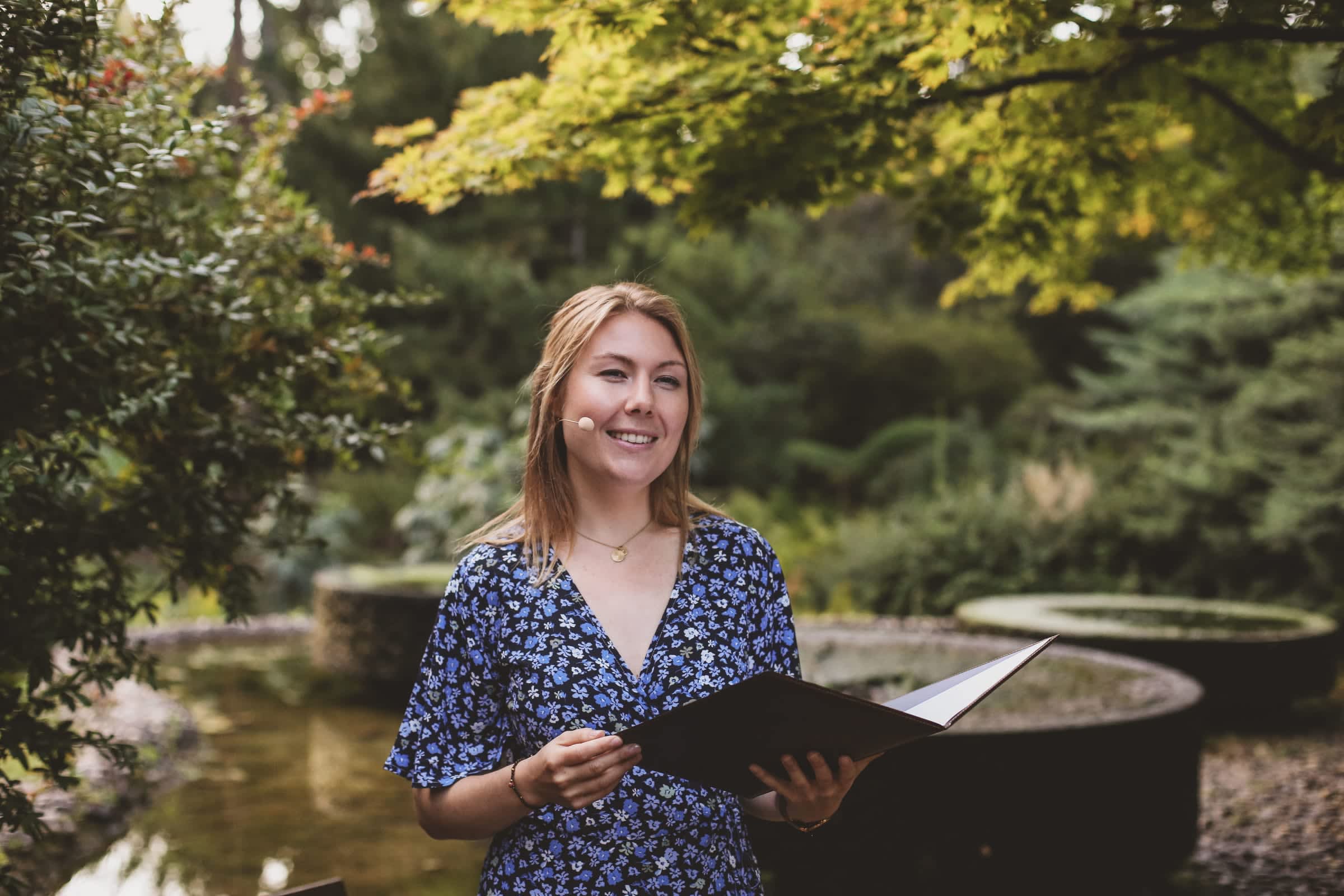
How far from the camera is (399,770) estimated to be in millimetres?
1864

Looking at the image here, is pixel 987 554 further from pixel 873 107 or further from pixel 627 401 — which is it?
pixel 627 401

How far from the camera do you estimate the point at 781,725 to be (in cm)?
159

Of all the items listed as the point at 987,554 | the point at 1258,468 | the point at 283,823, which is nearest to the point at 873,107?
the point at 283,823

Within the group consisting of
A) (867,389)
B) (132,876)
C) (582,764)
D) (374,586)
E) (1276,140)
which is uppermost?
(1276,140)

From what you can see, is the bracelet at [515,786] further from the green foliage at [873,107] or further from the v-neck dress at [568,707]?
the green foliage at [873,107]

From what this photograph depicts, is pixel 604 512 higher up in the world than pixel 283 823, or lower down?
higher up

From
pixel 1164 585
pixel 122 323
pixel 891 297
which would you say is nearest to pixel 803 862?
pixel 122 323

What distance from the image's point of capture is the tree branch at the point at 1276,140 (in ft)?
11.1

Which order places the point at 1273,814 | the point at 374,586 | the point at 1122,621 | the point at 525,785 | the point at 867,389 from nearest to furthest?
the point at 525,785 → the point at 1273,814 → the point at 1122,621 → the point at 374,586 → the point at 867,389

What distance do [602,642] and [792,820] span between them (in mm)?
463

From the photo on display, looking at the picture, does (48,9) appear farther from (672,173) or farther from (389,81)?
(389,81)

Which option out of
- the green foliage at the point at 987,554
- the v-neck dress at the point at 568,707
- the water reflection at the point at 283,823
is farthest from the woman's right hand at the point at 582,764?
the green foliage at the point at 987,554

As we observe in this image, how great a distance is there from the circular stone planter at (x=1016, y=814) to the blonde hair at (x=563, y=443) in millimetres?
1953

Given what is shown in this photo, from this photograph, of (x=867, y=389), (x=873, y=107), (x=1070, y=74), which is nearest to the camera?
(x=873, y=107)
